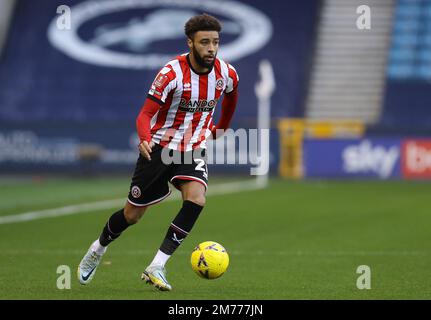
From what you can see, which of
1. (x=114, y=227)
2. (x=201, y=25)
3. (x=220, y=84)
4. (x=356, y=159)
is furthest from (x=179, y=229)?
(x=356, y=159)

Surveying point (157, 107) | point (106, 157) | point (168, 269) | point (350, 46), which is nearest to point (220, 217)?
point (168, 269)

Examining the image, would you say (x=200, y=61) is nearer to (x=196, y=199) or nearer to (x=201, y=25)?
(x=201, y=25)

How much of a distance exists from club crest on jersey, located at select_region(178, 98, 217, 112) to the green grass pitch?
1.49 metres

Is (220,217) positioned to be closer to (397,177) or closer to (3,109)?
(397,177)

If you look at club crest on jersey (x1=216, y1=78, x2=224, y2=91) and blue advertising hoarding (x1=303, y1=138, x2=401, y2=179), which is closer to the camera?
club crest on jersey (x1=216, y1=78, x2=224, y2=91)

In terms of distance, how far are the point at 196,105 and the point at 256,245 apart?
3.83 meters

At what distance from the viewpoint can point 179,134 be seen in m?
8.38

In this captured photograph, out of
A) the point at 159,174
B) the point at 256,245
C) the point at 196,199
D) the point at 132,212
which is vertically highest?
the point at 159,174

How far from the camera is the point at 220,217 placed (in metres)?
15.4

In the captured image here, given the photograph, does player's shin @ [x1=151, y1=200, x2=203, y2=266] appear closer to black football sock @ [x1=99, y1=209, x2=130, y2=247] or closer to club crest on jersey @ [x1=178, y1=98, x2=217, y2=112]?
black football sock @ [x1=99, y1=209, x2=130, y2=247]

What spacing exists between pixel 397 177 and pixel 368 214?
31.2ft

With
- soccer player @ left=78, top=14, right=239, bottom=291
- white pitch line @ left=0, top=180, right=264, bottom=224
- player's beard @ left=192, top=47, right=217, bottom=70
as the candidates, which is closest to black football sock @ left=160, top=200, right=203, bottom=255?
soccer player @ left=78, top=14, right=239, bottom=291

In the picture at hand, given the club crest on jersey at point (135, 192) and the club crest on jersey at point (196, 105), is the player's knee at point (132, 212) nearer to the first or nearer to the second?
the club crest on jersey at point (135, 192)

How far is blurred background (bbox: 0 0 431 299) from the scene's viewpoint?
1593cm
